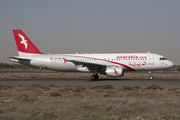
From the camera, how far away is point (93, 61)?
1216 inches

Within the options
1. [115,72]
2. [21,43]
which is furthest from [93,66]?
[21,43]

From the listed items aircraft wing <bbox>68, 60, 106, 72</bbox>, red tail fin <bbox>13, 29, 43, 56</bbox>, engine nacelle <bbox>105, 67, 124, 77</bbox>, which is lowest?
engine nacelle <bbox>105, 67, 124, 77</bbox>

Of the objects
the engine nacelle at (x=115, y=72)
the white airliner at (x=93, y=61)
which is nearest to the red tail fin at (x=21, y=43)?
the white airliner at (x=93, y=61)

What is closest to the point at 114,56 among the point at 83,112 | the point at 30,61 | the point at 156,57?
the point at 156,57

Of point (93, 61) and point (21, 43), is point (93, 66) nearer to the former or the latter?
point (93, 61)

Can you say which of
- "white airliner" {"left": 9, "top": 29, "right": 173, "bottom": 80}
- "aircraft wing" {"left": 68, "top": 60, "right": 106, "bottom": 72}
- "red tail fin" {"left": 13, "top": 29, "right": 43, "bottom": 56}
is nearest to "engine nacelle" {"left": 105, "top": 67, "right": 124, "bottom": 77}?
"white airliner" {"left": 9, "top": 29, "right": 173, "bottom": 80}

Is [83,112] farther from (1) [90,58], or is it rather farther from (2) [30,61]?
(2) [30,61]

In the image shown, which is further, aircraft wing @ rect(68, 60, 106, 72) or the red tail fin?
the red tail fin

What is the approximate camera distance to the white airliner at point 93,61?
29.4 m

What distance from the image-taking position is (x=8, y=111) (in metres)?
9.45

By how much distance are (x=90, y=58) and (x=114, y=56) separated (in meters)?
3.35

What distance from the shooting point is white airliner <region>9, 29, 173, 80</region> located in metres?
29.4

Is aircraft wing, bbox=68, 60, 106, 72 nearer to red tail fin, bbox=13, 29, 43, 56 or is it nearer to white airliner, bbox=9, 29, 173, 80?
white airliner, bbox=9, 29, 173, 80

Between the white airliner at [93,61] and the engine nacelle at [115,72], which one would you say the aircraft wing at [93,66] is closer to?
the white airliner at [93,61]
